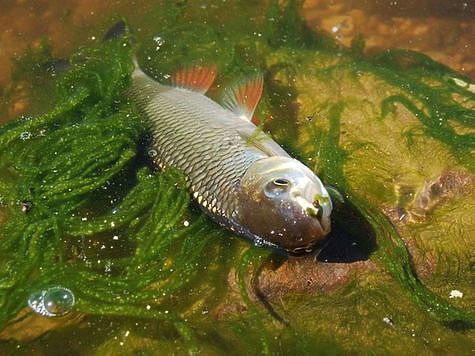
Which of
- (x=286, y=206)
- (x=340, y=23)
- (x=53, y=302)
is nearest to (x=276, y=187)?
(x=286, y=206)

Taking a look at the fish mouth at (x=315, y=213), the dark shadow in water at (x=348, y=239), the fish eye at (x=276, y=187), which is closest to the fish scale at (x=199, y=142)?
the fish eye at (x=276, y=187)

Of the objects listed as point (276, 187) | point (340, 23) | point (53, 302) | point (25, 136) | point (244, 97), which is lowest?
point (53, 302)

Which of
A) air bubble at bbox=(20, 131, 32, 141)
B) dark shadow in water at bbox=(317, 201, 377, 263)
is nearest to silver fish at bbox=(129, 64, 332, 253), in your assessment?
dark shadow in water at bbox=(317, 201, 377, 263)

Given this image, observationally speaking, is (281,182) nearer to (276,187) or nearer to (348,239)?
(276,187)

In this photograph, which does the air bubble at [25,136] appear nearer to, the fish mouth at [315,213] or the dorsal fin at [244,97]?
the dorsal fin at [244,97]

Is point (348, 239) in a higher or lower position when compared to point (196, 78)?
lower

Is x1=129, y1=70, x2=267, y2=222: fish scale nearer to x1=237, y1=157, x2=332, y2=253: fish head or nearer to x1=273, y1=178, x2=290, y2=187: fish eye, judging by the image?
x1=237, y1=157, x2=332, y2=253: fish head
